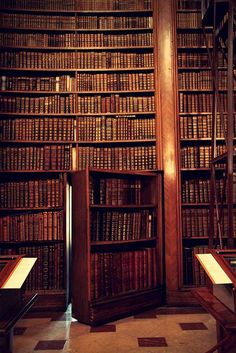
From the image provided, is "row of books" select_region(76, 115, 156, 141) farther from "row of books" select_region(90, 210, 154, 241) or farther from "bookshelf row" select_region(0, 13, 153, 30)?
"bookshelf row" select_region(0, 13, 153, 30)

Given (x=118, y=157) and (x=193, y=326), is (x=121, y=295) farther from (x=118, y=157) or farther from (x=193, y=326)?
(x=118, y=157)

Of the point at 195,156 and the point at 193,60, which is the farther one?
the point at 193,60

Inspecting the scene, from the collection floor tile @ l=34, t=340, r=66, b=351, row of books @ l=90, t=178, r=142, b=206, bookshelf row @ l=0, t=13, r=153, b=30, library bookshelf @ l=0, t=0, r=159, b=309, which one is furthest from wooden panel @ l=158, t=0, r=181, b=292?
floor tile @ l=34, t=340, r=66, b=351

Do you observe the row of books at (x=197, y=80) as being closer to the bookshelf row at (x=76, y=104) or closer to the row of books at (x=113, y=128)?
the bookshelf row at (x=76, y=104)

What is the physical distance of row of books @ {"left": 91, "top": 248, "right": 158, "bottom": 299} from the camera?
3.05 metres

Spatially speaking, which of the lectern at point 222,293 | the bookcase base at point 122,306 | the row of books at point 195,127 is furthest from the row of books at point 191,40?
the lectern at point 222,293

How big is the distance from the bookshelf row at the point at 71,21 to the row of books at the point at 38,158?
123 centimetres

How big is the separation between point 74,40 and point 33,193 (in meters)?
1.58

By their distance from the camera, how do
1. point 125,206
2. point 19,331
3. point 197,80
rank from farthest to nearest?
point 197,80
point 125,206
point 19,331

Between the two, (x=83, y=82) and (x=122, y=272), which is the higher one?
(x=83, y=82)

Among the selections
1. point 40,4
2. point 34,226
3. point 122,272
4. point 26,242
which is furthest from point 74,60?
point 122,272

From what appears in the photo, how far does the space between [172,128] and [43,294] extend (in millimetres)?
1940

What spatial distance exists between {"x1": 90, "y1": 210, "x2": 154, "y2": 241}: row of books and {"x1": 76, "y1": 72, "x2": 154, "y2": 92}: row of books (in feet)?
4.11

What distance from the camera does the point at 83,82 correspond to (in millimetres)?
3824
